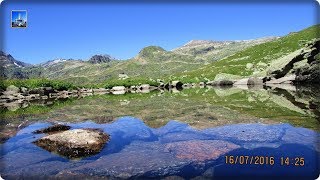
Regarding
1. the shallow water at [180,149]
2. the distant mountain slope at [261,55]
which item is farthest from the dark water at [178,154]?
the distant mountain slope at [261,55]

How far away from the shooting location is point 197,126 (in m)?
19.8

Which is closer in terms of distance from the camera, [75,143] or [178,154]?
[178,154]

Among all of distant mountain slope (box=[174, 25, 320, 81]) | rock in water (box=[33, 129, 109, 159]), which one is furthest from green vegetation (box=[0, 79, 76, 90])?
distant mountain slope (box=[174, 25, 320, 81])

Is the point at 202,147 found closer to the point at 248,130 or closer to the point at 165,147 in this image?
the point at 165,147

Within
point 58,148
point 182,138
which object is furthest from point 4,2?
point 182,138

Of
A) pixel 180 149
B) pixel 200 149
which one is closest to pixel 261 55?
pixel 180 149

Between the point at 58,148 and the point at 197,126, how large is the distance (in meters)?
8.05

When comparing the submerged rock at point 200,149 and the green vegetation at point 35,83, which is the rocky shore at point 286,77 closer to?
the green vegetation at point 35,83

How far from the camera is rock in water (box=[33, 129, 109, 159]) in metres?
13.8

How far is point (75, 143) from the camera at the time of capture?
14648mm

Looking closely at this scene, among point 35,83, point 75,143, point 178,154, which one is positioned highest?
point 178,154

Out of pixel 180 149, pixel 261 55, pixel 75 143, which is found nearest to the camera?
pixel 180 149

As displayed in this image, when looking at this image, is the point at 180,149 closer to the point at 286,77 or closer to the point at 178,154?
the point at 178,154

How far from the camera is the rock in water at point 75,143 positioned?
13.8 meters
